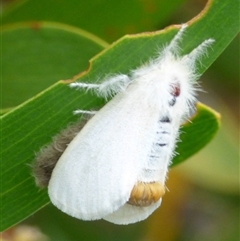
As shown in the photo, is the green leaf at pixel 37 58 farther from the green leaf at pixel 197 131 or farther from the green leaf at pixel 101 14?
the green leaf at pixel 197 131

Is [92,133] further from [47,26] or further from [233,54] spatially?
[233,54]

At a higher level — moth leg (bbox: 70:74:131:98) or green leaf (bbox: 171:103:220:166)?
moth leg (bbox: 70:74:131:98)

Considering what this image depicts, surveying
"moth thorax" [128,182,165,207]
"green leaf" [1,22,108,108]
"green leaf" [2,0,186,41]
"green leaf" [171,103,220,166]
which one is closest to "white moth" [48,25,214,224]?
"moth thorax" [128,182,165,207]

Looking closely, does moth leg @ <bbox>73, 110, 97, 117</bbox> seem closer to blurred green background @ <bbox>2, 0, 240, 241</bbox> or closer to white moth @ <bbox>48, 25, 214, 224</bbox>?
white moth @ <bbox>48, 25, 214, 224</bbox>

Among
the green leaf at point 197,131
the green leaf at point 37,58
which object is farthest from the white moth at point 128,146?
the green leaf at point 37,58

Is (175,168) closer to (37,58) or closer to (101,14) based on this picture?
(101,14)

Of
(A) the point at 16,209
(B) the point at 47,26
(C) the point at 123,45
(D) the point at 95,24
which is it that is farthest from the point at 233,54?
(A) the point at 16,209
